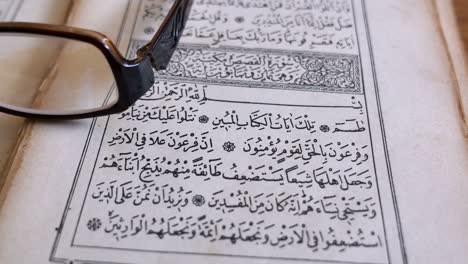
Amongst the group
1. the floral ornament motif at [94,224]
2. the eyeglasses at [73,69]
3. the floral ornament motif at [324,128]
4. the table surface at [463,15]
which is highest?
the table surface at [463,15]

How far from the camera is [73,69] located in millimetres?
623

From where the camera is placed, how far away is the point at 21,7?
2.34ft

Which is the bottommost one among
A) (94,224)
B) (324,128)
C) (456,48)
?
(94,224)

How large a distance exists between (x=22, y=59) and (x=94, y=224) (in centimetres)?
27

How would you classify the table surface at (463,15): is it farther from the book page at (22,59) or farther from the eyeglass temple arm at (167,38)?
the book page at (22,59)

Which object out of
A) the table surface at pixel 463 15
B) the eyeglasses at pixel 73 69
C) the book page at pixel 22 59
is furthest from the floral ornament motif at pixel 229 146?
the table surface at pixel 463 15

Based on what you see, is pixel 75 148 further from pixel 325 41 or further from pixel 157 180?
pixel 325 41

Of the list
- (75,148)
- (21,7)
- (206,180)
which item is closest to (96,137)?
(75,148)

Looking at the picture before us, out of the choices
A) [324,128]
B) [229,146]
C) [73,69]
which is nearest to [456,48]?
[324,128]

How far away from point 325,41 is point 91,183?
344 mm

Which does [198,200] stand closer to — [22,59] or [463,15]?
[22,59]

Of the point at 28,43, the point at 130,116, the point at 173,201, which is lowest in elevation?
the point at 173,201

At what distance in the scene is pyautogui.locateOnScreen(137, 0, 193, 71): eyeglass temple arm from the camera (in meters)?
0.57

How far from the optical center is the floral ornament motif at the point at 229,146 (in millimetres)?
558
